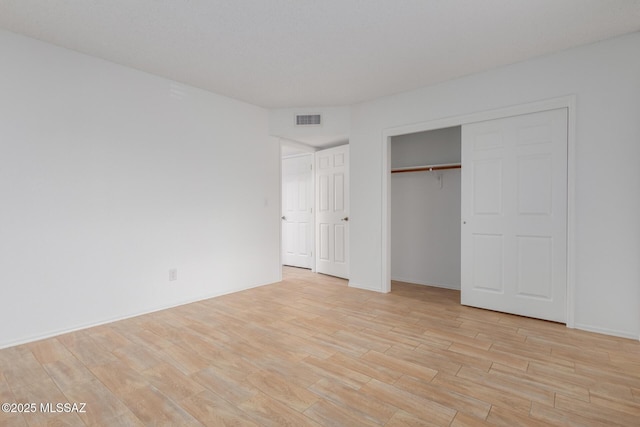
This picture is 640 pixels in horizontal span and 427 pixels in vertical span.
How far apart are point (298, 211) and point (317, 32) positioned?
3.71 metres

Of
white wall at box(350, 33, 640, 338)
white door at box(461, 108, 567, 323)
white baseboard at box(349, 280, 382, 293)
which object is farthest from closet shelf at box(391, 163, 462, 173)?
white baseboard at box(349, 280, 382, 293)

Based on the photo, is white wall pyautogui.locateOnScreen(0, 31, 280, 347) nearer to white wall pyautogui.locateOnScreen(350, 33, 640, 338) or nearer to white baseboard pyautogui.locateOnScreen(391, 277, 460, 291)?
white baseboard pyautogui.locateOnScreen(391, 277, 460, 291)

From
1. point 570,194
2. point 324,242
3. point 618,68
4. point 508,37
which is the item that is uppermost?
point 508,37

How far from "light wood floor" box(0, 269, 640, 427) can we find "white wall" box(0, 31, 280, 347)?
411 mm

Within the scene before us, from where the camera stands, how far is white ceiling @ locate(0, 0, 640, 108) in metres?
2.32

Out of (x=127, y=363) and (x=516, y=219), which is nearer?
(x=127, y=363)

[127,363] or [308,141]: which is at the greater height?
[308,141]

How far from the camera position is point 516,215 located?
3.27 metres

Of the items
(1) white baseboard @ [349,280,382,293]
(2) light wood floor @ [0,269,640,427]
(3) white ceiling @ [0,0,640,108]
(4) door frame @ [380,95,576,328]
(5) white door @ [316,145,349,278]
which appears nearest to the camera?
(2) light wood floor @ [0,269,640,427]

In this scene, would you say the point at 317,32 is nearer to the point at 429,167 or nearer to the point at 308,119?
the point at 308,119

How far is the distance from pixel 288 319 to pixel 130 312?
5.44ft

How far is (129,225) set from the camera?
3271mm

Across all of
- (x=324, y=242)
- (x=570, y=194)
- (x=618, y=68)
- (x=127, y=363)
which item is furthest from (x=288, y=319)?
(x=618, y=68)

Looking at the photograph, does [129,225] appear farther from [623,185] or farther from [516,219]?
[623,185]
